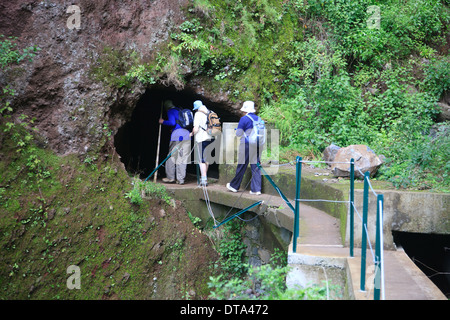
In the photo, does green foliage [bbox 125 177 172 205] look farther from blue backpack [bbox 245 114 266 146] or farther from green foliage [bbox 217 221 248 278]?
blue backpack [bbox 245 114 266 146]

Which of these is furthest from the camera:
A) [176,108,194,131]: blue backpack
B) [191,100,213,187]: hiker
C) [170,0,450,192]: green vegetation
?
[170,0,450,192]: green vegetation

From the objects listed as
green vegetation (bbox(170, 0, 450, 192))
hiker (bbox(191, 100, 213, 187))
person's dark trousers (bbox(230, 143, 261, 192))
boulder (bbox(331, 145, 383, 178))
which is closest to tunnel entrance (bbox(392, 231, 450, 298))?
boulder (bbox(331, 145, 383, 178))

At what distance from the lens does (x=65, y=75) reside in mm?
8281

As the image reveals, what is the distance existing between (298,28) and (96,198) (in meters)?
7.08

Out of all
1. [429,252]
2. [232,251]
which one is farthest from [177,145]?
[429,252]

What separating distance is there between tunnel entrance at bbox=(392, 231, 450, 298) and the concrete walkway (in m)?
1.33

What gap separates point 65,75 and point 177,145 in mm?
2814

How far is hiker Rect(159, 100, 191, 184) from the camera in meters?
9.33

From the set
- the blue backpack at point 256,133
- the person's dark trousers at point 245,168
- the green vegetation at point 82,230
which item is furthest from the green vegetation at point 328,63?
the green vegetation at point 82,230

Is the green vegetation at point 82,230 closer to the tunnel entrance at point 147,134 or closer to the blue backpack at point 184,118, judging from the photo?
the blue backpack at point 184,118

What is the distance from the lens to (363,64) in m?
11.0

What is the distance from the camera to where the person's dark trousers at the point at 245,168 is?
7.96 metres

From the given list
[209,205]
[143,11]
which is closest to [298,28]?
[143,11]

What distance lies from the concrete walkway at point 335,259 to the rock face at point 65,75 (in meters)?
3.84
